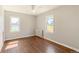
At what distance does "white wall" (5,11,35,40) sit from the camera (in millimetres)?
5668

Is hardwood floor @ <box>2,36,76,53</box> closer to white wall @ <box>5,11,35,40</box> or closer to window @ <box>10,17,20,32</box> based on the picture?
white wall @ <box>5,11,35,40</box>

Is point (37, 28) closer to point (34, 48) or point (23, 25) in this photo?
point (23, 25)

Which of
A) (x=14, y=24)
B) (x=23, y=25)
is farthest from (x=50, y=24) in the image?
(x=14, y=24)

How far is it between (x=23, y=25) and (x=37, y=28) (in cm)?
154

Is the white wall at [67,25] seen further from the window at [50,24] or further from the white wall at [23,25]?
the white wall at [23,25]

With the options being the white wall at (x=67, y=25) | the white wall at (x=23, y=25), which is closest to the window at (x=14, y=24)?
the white wall at (x=23, y=25)

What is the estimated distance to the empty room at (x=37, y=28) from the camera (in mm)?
3592

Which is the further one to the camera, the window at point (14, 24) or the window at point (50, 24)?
the window at point (14, 24)

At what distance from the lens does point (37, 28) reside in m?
7.89

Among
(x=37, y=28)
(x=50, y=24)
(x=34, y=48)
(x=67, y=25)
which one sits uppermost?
(x=50, y=24)

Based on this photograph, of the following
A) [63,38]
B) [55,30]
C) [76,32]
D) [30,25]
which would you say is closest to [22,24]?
[30,25]

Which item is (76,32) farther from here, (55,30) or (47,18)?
(47,18)
